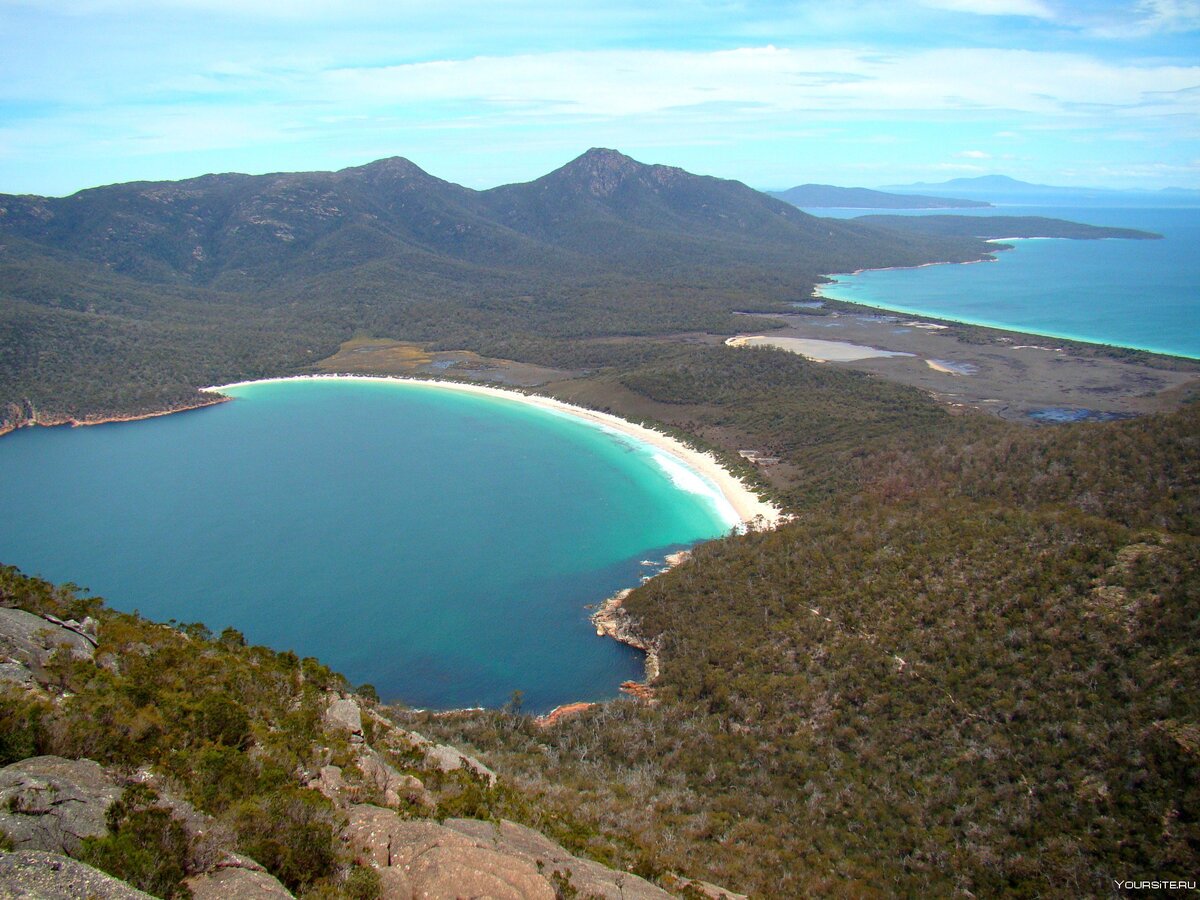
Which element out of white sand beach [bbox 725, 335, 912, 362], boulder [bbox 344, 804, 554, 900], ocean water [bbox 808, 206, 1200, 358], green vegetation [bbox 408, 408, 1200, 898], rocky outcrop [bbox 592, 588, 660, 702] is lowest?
rocky outcrop [bbox 592, 588, 660, 702]

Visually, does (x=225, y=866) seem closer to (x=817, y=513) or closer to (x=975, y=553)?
(x=975, y=553)

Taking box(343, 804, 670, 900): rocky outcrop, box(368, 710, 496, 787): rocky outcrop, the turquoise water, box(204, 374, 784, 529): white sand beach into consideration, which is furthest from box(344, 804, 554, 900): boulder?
box(204, 374, 784, 529): white sand beach

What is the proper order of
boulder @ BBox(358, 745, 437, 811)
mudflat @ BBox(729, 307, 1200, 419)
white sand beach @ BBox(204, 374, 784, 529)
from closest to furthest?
1. boulder @ BBox(358, 745, 437, 811)
2. white sand beach @ BBox(204, 374, 784, 529)
3. mudflat @ BBox(729, 307, 1200, 419)

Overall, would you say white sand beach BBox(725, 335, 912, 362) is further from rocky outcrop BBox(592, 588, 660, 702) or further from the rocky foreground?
the rocky foreground

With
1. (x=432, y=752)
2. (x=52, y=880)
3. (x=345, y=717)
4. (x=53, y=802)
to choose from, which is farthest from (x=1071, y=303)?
(x=52, y=880)

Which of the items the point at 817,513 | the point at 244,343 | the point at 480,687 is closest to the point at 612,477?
the point at 817,513

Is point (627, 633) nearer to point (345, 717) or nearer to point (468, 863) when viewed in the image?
point (345, 717)

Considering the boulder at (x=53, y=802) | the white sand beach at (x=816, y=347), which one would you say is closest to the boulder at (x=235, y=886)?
the boulder at (x=53, y=802)
